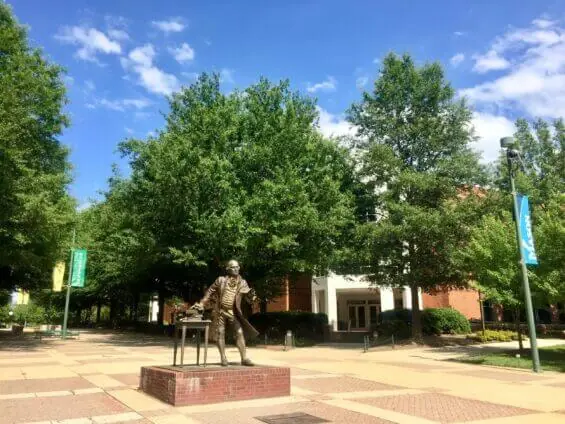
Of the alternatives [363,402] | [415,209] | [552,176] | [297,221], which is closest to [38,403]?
[363,402]

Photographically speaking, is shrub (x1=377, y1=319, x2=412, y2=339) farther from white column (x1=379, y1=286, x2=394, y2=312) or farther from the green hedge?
white column (x1=379, y1=286, x2=394, y2=312)

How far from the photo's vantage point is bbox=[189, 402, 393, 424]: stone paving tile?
7883 millimetres

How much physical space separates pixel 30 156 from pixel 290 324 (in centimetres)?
1763

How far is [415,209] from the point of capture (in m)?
25.0

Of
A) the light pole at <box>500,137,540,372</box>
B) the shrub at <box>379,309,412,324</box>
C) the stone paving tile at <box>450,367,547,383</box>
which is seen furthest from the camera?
the shrub at <box>379,309,412,324</box>

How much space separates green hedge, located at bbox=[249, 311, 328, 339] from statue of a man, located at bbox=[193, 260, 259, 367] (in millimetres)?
19910

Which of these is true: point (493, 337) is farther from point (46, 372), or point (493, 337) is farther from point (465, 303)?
point (46, 372)

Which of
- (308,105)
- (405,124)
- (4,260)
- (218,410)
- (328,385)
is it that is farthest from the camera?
(308,105)

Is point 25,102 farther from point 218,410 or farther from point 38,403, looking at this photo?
point 218,410

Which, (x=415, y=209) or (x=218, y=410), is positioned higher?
(x=415, y=209)

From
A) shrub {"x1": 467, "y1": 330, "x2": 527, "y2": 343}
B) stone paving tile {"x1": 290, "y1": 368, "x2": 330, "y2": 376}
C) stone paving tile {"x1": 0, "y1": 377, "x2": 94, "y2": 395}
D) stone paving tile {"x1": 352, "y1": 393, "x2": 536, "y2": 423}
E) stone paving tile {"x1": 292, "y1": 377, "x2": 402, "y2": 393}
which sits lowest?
stone paving tile {"x1": 352, "y1": 393, "x2": 536, "y2": 423}

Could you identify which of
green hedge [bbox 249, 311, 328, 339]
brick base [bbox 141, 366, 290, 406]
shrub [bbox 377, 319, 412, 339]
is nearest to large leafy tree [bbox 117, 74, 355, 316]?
green hedge [bbox 249, 311, 328, 339]

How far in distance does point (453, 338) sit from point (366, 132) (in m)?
13.6

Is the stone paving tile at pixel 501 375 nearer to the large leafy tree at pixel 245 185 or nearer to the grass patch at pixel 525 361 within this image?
the grass patch at pixel 525 361
